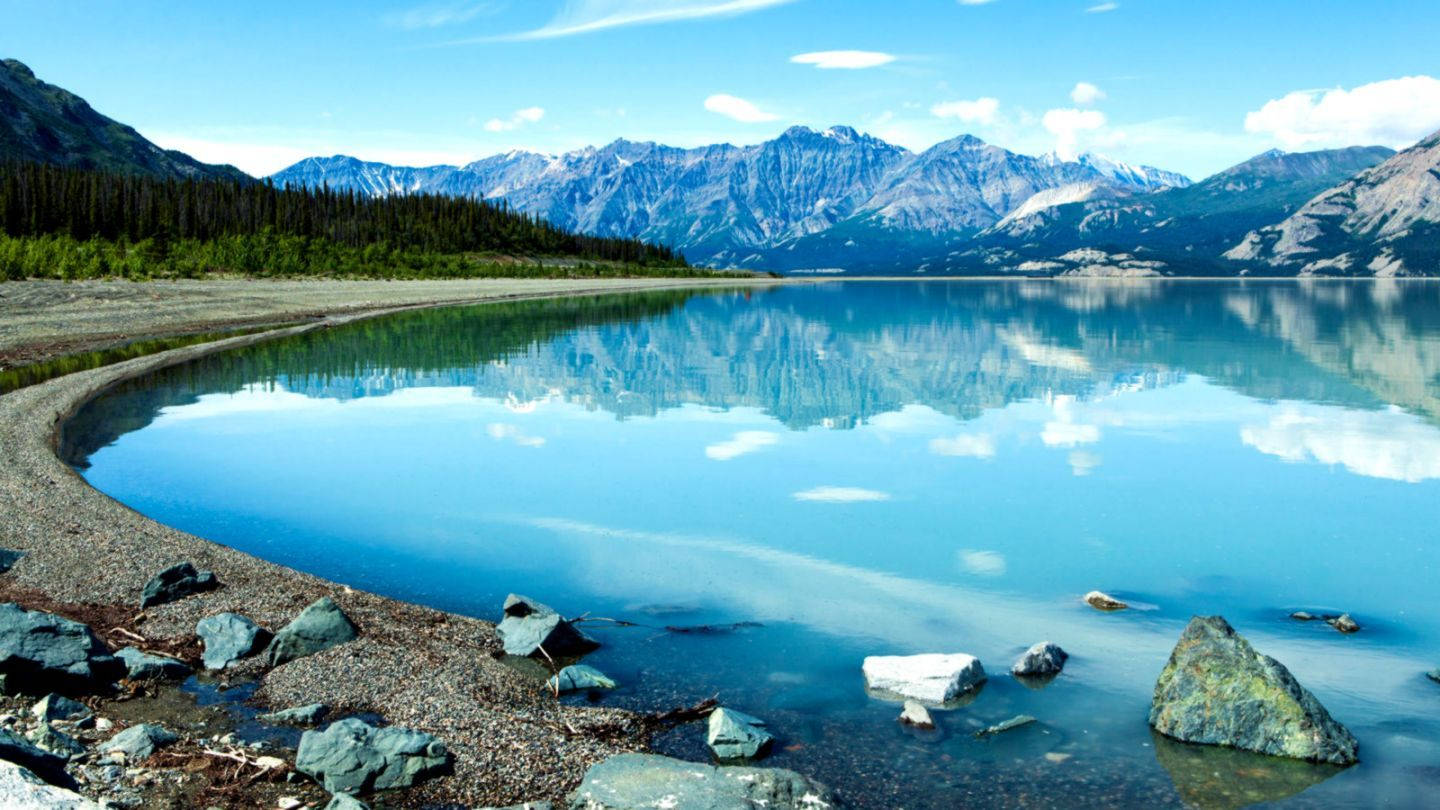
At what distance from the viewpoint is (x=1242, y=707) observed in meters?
9.59

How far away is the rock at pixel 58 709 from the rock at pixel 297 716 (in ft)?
5.11

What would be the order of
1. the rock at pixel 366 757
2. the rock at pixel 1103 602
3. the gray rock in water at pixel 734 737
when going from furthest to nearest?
the rock at pixel 1103 602, the gray rock in water at pixel 734 737, the rock at pixel 366 757

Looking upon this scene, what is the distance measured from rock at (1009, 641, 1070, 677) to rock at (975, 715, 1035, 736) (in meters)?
1.20

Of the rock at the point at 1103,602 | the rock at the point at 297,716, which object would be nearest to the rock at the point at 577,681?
the rock at the point at 297,716

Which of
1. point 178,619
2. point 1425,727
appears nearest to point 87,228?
point 178,619

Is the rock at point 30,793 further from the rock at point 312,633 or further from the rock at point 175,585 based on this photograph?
the rock at point 175,585

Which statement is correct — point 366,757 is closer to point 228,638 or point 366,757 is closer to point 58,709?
point 58,709

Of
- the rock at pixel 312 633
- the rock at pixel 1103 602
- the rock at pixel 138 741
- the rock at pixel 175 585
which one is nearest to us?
the rock at pixel 138 741

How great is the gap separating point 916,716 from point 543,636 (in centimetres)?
447

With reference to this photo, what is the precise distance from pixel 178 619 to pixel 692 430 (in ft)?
58.3

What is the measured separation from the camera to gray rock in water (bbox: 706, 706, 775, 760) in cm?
923

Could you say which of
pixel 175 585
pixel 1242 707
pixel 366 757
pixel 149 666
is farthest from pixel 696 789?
pixel 175 585

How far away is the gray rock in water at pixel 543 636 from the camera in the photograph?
11.7 meters

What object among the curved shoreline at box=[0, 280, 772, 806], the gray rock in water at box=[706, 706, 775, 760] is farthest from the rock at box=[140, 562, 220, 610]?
the gray rock in water at box=[706, 706, 775, 760]
